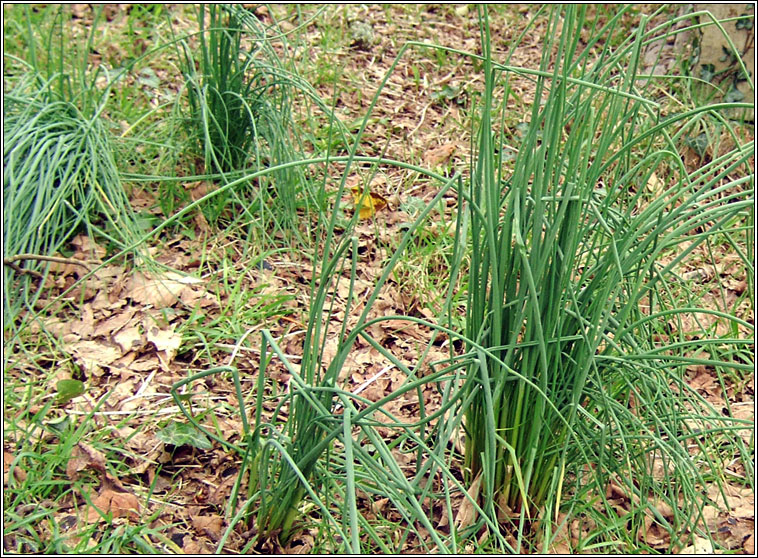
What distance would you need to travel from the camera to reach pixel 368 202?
299 cm

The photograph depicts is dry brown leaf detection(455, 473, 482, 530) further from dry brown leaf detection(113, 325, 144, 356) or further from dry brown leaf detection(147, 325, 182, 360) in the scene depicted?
dry brown leaf detection(113, 325, 144, 356)

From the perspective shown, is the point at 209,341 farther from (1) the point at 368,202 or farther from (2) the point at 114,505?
(1) the point at 368,202

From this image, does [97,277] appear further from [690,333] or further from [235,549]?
[690,333]

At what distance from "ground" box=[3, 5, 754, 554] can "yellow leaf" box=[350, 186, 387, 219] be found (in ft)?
0.04

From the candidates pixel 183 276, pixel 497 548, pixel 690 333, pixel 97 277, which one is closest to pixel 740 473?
pixel 690 333

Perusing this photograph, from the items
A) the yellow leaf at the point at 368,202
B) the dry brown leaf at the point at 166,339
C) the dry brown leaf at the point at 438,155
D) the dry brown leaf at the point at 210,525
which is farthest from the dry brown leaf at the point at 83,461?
the dry brown leaf at the point at 438,155

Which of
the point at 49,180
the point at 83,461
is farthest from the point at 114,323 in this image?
the point at 83,461

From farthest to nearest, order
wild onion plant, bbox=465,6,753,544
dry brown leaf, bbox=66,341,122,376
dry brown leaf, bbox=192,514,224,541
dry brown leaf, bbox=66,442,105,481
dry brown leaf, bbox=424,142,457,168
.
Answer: dry brown leaf, bbox=424,142,457,168, dry brown leaf, bbox=66,341,122,376, dry brown leaf, bbox=66,442,105,481, dry brown leaf, bbox=192,514,224,541, wild onion plant, bbox=465,6,753,544

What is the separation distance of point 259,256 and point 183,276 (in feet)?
0.87

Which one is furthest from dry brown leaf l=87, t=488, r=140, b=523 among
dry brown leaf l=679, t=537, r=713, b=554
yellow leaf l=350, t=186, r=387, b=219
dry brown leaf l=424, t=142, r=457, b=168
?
dry brown leaf l=424, t=142, r=457, b=168

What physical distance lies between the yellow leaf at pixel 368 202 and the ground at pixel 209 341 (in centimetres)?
1

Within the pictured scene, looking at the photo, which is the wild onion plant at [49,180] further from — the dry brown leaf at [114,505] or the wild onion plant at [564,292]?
the wild onion plant at [564,292]

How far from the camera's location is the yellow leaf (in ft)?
9.82

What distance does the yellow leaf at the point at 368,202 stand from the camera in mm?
2992
